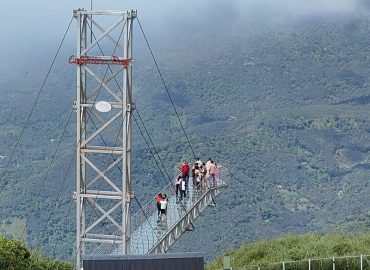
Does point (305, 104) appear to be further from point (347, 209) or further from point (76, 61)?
point (76, 61)

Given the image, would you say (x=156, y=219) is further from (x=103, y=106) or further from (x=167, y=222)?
(x=103, y=106)

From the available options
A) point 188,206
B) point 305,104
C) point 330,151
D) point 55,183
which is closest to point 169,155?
point 55,183

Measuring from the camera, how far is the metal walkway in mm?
36656

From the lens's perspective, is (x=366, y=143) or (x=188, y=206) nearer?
(x=188, y=206)

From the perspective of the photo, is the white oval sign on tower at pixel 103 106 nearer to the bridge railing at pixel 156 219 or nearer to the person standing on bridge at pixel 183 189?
the bridge railing at pixel 156 219

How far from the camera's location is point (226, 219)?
122 meters

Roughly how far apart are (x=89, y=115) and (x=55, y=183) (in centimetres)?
9010

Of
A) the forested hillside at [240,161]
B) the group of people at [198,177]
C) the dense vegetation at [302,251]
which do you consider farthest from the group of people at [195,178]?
the forested hillside at [240,161]

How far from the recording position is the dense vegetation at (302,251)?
3959 cm

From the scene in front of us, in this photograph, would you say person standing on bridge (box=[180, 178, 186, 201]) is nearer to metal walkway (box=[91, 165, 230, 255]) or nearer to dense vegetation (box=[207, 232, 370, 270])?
metal walkway (box=[91, 165, 230, 255])

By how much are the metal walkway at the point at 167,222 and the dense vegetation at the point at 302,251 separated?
2426 mm

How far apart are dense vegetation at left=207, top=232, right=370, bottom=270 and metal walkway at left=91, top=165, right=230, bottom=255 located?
7.96 feet

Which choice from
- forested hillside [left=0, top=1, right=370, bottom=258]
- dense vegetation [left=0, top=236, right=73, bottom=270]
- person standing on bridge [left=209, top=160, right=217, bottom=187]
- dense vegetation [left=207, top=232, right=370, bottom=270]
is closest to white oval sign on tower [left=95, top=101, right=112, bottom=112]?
dense vegetation [left=0, top=236, right=73, bottom=270]

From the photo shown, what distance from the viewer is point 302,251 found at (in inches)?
1779
